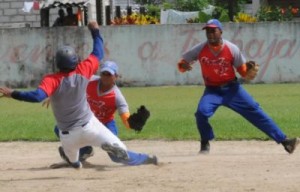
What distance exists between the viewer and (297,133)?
13320 mm

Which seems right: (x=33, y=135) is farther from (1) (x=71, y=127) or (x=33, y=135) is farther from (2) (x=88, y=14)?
Answer: (2) (x=88, y=14)

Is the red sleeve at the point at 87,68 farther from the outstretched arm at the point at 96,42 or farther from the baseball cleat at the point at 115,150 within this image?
the baseball cleat at the point at 115,150

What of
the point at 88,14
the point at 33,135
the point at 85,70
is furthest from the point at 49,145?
the point at 88,14

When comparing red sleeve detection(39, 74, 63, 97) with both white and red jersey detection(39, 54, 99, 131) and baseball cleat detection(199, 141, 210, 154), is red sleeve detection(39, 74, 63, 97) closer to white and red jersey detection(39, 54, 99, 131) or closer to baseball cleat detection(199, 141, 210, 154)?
white and red jersey detection(39, 54, 99, 131)

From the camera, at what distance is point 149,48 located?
27250mm

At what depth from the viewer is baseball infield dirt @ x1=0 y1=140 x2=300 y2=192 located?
829 centimetres

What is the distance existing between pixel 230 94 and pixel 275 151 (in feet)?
3.81

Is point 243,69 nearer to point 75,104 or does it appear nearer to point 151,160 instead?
point 151,160

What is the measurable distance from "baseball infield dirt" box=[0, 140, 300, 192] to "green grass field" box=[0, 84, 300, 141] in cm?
138

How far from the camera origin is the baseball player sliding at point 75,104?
29.6 ft

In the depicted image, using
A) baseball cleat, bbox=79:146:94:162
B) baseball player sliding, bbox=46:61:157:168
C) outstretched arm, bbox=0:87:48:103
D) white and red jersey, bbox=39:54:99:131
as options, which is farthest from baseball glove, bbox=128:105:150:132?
outstretched arm, bbox=0:87:48:103

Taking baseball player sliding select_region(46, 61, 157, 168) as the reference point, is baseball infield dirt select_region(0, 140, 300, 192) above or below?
below

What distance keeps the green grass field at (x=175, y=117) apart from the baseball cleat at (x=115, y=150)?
4.00 metres

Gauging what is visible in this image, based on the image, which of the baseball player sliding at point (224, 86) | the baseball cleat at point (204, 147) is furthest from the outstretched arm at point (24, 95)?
the baseball cleat at point (204, 147)
